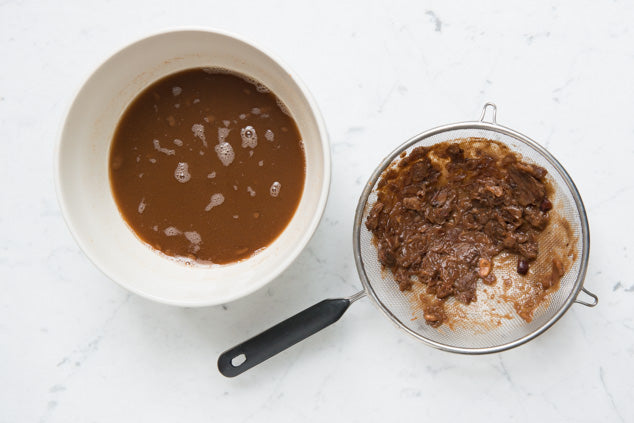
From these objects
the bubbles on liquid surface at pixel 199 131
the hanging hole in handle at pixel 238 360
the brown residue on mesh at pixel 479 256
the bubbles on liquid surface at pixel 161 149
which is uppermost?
the bubbles on liquid surface at pixel 199 131

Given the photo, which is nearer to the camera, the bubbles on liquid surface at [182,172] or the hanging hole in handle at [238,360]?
the bubbles on liquid surface at [182,172]

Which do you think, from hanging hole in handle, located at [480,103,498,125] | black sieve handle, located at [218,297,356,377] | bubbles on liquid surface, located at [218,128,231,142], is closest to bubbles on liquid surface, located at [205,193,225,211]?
bubbles on liquid surface, located at [218,128,231,142]

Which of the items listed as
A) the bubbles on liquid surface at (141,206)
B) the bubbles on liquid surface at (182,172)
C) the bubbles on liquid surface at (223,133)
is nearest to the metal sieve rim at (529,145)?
the bubbles on liquid surface at (223,133)

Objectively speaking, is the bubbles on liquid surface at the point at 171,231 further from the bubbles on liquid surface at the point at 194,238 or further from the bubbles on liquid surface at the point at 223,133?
the bubbles on liquid surface at the point at 223,133

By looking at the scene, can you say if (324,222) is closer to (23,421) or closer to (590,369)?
(590,369)

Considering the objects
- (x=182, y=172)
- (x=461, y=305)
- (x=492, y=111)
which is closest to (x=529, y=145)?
(x=492, y=111)

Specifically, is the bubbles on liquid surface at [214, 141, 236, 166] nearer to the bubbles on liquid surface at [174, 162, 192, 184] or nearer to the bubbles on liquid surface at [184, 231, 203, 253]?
the bubbles on liquid surface at [174, 162, 192, 184]

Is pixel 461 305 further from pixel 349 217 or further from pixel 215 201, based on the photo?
pixel 215 201
